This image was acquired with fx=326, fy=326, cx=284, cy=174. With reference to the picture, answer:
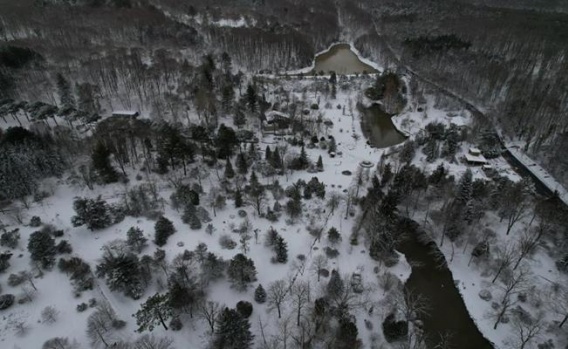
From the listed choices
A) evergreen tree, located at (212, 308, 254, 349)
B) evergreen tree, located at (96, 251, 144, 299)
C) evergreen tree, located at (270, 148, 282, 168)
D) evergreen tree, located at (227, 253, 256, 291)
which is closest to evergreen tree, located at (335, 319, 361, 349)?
evergreen tree, located at (212, 308, 254, 349)

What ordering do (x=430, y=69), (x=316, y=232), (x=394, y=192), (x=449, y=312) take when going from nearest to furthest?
(x=449, y=312), (x=316, y=232), (x=394, y=192), (x=430, y=69)

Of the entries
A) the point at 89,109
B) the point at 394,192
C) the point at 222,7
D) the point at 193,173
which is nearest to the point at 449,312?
the point at 394,192

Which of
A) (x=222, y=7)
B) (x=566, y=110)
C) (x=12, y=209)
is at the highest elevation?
(x=222, y=7)

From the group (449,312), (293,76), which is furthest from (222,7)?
(449,312)

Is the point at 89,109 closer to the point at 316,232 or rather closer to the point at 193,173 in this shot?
the point at 193,173

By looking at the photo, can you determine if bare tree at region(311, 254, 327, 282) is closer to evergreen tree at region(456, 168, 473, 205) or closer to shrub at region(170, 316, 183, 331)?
shrub at region(170, 316, 183, 331)

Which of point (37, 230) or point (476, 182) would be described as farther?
point (476, 182)

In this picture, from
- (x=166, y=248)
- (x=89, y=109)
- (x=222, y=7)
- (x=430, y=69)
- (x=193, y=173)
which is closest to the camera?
(x=166, y=248)

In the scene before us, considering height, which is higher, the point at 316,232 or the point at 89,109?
the point at 89,109

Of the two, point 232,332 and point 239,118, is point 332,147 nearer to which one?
point 239,118
